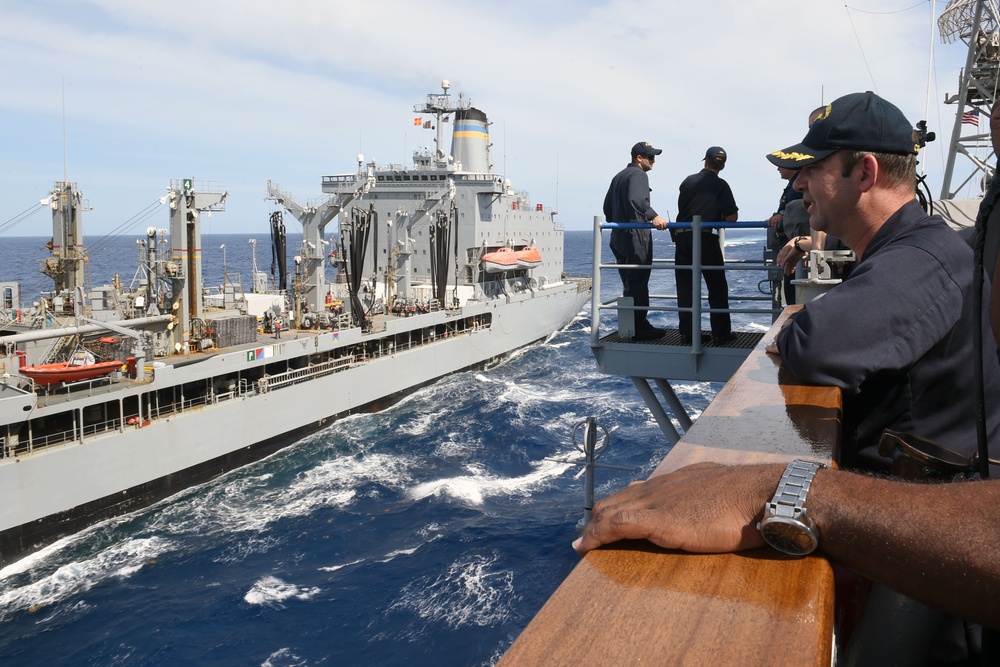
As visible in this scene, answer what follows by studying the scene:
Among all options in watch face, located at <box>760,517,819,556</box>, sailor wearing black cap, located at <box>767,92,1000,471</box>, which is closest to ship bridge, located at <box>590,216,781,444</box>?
sailor wearing black cap, located at <box>767,92,1000,471</box>

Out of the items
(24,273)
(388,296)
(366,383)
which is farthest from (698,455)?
(24,273)

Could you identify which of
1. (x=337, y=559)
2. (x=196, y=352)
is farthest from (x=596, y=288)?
(x=196, y=352)

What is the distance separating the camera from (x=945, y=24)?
404 inches

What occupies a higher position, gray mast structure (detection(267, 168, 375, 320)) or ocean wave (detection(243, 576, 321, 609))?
gray mast structure (detection(267, 168, 375, 320))

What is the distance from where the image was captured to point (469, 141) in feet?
A: 103

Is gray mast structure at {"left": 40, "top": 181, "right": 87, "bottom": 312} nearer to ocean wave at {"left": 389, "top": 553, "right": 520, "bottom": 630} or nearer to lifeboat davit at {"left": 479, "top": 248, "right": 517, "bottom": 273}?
ocean wave at {"left": 389, "top": 553, "right": 520, "bottom": 630}

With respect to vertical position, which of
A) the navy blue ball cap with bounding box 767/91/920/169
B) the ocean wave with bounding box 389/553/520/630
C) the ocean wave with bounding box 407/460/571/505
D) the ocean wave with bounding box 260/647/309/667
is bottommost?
the ocean wave with bounding box 260/647/309/667

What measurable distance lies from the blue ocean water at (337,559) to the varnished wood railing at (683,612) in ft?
26.2

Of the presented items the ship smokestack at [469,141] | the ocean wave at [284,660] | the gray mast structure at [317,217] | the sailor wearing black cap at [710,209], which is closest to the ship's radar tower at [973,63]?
the sailor wearing black cap at [710,209]

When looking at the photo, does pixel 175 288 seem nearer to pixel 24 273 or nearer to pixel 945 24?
pixel 945 24

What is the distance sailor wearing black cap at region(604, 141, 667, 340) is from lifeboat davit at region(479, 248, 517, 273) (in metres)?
20.3

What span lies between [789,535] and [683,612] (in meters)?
0.19

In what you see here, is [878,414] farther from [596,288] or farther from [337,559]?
[337,559]

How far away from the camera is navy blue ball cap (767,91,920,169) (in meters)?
1.51
